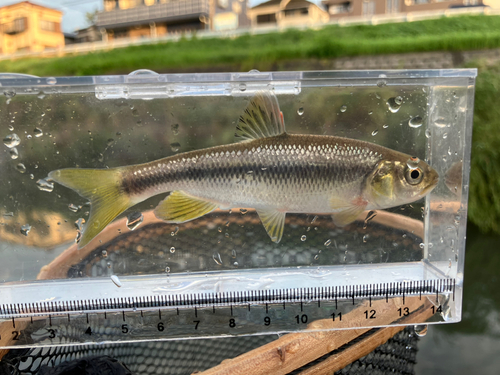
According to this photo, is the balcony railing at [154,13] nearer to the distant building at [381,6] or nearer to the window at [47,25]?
the window at [47,25]

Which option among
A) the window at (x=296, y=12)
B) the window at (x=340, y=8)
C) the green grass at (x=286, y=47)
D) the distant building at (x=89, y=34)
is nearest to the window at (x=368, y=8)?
the window at (x=340, y=8)

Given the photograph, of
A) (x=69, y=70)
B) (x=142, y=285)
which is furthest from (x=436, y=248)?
(x=69, y=70)

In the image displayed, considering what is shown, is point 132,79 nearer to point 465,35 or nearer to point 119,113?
point 119,113

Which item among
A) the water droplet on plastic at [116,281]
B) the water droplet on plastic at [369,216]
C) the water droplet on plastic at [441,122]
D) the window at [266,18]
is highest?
the window at [266,18]

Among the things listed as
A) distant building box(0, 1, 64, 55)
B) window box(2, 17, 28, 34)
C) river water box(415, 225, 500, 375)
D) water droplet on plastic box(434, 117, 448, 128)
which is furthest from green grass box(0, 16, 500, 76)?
water droplet on plastic box(434, 117, 448, 128)

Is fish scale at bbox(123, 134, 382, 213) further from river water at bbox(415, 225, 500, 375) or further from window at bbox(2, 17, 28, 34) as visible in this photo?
window at bbox(2, 17, 28, 34)

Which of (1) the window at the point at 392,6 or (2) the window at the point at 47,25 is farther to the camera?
(1) the window at the point at 392,6
